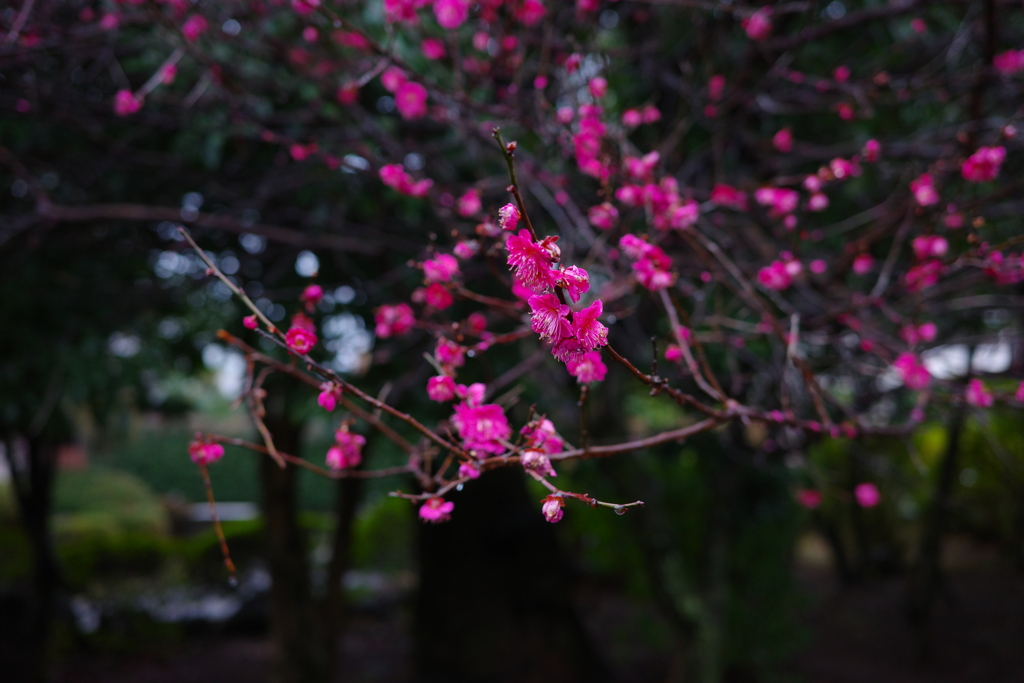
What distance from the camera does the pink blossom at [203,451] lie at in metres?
1.31

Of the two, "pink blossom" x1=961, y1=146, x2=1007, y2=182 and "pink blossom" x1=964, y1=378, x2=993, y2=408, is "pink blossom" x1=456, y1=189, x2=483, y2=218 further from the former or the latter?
"pink blossom" x1=964, y1=378, x2=993, y2=408

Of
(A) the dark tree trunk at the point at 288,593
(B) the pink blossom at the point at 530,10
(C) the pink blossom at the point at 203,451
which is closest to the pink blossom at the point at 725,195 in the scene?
(B) the pink blossom at the point at 530,10

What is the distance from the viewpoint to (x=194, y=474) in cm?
1527

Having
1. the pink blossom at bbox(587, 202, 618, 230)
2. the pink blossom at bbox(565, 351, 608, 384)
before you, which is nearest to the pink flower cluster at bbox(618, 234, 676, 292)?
the pink blossom at bbox(587, 202, 618, 230)

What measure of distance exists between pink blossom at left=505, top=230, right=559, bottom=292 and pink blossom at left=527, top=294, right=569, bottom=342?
22mm

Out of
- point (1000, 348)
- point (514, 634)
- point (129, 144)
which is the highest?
point (129, 144)

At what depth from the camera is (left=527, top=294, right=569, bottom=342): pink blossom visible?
2.47 feet

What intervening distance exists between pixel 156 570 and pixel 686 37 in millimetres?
8716

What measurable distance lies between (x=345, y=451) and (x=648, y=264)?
818 millimetres

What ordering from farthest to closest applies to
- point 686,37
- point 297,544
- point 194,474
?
point 194,474, point 297,544, point 686,37

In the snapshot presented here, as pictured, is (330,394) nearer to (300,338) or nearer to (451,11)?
(300,338)

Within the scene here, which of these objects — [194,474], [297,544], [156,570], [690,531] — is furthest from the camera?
[194,474]

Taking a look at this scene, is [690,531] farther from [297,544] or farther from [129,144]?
[129,144]

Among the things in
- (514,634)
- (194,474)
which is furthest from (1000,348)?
(194,474)
